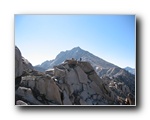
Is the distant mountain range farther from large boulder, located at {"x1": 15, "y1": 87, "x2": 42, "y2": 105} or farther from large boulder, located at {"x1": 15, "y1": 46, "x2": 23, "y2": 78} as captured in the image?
large boulder, located at {"x1": 15, "y1": 87, "x2": 42, "y2": 105}

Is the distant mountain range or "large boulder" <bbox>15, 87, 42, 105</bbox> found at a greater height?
the distant mountain range

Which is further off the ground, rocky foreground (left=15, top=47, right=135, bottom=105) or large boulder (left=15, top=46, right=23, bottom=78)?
large boulder (left=15, top=46, right=23, bottom=78)

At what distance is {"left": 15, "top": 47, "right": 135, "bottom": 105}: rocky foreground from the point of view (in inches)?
136

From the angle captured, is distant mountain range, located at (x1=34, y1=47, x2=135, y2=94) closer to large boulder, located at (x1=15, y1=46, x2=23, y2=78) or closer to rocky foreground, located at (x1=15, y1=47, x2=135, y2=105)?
rocky foreground, located at (x1=15, y1=47, x2=135, y2=105)

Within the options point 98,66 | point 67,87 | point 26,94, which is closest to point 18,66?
point 26,94

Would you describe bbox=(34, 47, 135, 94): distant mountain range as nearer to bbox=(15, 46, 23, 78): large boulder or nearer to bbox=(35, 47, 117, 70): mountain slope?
bbox=(35, 47, 117, 70): mountain slope

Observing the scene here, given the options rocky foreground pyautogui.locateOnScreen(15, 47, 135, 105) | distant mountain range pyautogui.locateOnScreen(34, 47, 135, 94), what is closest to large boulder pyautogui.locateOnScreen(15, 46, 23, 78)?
rocky foreground pyautogui.locateOnScreen(15, 47, 135, 105)

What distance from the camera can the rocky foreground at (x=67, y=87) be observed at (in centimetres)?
346

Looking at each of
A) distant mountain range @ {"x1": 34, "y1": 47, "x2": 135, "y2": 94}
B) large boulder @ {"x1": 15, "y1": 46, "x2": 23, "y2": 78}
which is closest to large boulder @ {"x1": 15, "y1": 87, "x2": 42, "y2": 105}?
large boulder @ {"x1": 15, "y1": 46, "x2": 23, "y2": 78}

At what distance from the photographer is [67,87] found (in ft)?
11.4

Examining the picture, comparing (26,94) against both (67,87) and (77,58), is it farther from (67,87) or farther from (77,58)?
(77,58)
